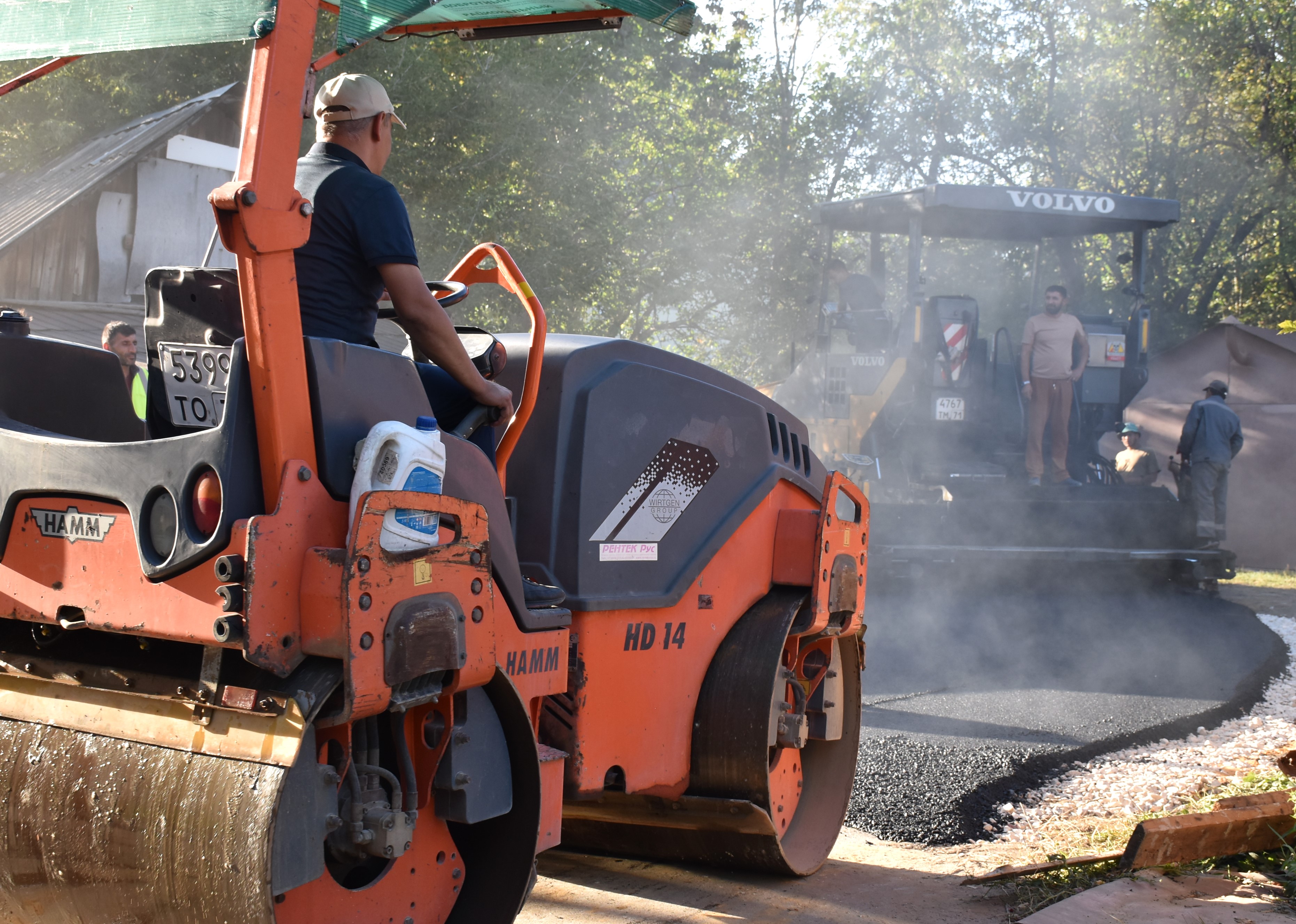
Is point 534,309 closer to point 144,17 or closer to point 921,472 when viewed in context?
point 144,17

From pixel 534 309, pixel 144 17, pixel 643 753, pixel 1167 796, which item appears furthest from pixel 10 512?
pixel 1167 796

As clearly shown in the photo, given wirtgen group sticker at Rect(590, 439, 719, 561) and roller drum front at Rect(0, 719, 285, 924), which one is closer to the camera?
roller drum front at Rect(0, 719, 285, 924)

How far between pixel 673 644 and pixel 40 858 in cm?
166

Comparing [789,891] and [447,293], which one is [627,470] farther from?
[789,891]

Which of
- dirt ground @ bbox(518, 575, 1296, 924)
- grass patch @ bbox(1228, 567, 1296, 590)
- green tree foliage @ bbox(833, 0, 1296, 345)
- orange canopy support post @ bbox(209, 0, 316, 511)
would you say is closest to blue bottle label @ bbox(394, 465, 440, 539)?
orange canopy support post @ bbox(209, 0, 316, 511)

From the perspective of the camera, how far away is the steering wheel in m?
2.76

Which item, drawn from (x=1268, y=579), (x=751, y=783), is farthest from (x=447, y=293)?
(x=1268, y=579)

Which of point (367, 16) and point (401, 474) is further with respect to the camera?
point (367, 16)

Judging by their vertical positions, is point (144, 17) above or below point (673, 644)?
above

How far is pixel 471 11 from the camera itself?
9.91 feet

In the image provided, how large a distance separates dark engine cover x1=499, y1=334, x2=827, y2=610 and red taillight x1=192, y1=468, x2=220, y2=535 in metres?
1.02

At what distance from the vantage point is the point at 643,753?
3205 millimetres

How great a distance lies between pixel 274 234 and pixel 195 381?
18.2 inches

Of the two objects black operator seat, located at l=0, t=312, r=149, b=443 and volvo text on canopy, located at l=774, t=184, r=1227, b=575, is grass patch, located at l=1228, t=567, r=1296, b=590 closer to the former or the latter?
volvo text on canopy, located at l=774, t=184, r=1227, b=575
